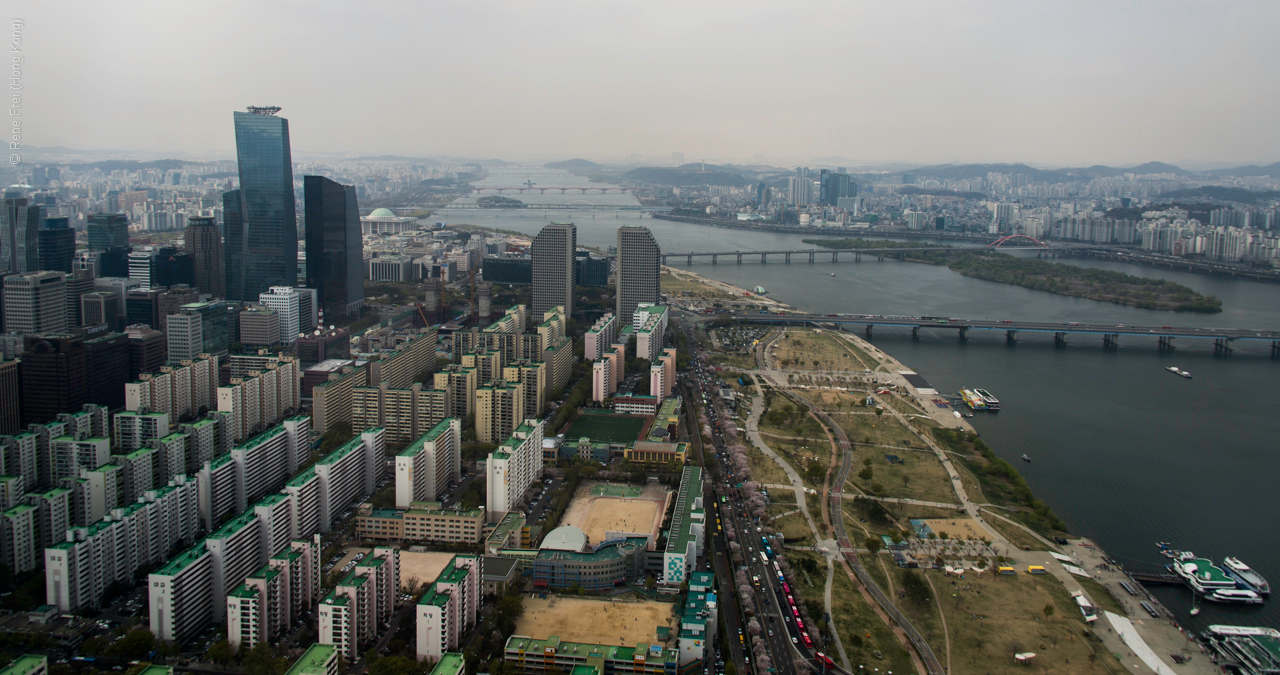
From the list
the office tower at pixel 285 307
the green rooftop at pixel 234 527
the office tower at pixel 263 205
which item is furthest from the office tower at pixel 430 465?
the office tower at pixel 263 205

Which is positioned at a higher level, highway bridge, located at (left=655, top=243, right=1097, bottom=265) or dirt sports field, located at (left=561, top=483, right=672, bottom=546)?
highway bridge, located at (left=655, top=243, right=1097, bottom=265)

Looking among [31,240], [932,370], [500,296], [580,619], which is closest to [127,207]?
[31,240]

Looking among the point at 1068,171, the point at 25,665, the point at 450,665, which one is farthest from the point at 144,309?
the point at 1068,171

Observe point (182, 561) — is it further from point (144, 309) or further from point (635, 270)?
point (635, 270)

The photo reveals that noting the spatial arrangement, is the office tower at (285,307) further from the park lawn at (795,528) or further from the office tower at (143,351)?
the park lawn at (795,528)

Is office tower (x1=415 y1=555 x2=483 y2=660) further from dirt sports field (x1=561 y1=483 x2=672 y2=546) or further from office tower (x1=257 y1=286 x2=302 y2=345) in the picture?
office tower (x1=257 y1=286 x2=302 y2=345)

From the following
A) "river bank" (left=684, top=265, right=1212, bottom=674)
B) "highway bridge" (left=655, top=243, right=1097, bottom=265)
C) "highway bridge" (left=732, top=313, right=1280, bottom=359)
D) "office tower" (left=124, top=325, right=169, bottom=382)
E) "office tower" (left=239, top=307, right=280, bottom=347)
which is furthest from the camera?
"highway bridge" (left=655, top=243, right=1097, bottom=265)

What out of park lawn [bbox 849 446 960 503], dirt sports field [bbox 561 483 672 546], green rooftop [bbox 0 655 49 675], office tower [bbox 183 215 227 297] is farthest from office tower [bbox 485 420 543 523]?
office tower [bbox 183 215 227 297]

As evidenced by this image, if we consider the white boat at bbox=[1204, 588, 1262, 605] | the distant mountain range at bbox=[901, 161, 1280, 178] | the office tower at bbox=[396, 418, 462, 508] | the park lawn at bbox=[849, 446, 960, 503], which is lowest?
the white boat at bbox=[1204, 588, 1262, 605]

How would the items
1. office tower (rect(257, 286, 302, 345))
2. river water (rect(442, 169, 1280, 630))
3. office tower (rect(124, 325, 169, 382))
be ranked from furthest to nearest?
office tower (rect(257, 286, 302, 345)), office tower (rect(124, 325, 169, 382)), river water (rect(442, 169, 1280, 630))
